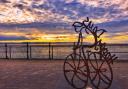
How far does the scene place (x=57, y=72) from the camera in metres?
19.6

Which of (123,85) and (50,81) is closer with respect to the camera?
(123,85)

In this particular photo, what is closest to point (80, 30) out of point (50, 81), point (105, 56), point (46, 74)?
point (105, 56)

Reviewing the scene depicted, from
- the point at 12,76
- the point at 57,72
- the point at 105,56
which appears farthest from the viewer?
the point at 57,72

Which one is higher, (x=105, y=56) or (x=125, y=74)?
(x=105, y=56)

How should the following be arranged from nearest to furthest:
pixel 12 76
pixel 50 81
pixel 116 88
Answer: pixel 116 88 < pixel 50 81 < pixel 12 76

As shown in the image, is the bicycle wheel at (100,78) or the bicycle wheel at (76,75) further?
the bicycle wheel at (76,75)

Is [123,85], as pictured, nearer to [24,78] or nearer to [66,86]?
[66,86]

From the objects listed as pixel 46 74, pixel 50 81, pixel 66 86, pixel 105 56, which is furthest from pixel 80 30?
pixel 46 74

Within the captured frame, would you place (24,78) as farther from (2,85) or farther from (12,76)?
(2,85)

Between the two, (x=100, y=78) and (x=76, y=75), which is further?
(x=76, y=75)

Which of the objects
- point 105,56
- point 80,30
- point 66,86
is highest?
point 80,30

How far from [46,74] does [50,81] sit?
107 inches

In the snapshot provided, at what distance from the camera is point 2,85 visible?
14617 mm

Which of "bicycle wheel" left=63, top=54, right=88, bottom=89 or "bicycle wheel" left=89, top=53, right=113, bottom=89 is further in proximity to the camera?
"bicycle wheel" left=63, top=54, right=88, bottom=89
